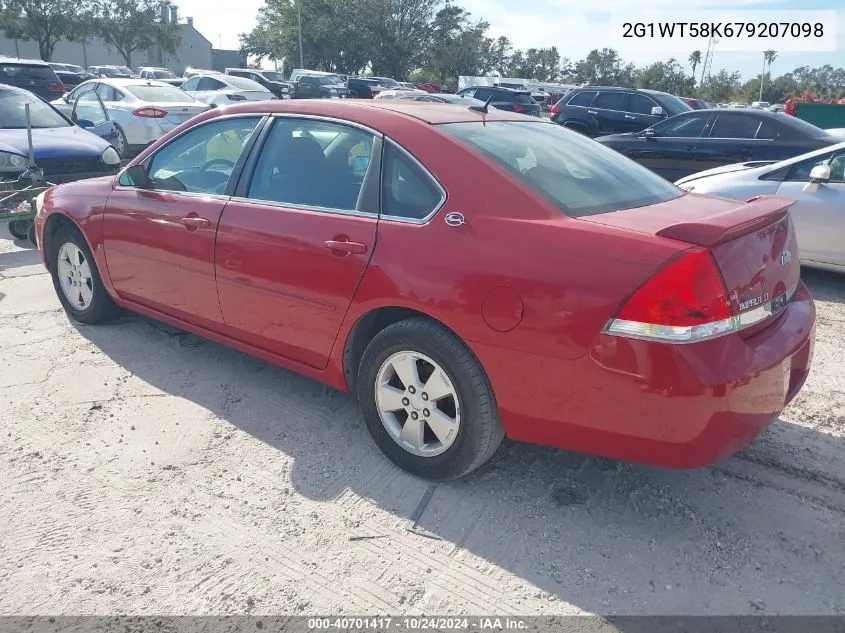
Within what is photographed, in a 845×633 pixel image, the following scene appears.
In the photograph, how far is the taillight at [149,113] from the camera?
41.2 ft

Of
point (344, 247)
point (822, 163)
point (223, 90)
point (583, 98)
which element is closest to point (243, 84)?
point (223, 90)

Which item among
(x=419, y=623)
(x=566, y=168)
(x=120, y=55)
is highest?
(x=120, y=55)

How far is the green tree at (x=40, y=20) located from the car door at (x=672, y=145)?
47.1 meters

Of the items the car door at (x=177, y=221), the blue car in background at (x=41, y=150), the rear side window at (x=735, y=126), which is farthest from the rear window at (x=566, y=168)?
the rear side window at (x=735, y=126)

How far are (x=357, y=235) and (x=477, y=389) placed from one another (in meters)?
0.88

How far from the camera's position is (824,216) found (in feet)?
19.6

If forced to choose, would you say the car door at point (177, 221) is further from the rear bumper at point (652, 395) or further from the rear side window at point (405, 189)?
the rear bumper at point (652, 395)

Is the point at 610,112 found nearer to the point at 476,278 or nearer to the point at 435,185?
the point at 435,185

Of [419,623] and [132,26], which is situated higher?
[132,26]

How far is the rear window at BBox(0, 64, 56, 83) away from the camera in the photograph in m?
12.8

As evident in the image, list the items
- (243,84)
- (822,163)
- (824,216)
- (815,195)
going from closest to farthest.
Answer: (824,216) → (815,195) → (822,163) → (243,84)

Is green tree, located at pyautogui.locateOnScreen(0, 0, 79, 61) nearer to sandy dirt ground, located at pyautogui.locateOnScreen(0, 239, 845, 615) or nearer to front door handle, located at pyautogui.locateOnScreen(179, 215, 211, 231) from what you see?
front door handle, located at pyautogui.locateOnScreen(179, 215, 211, 231)

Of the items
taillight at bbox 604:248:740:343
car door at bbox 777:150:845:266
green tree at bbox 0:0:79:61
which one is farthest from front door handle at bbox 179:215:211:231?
green tree at bbox 0:0:79:61

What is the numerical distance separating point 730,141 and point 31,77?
1263 cm
